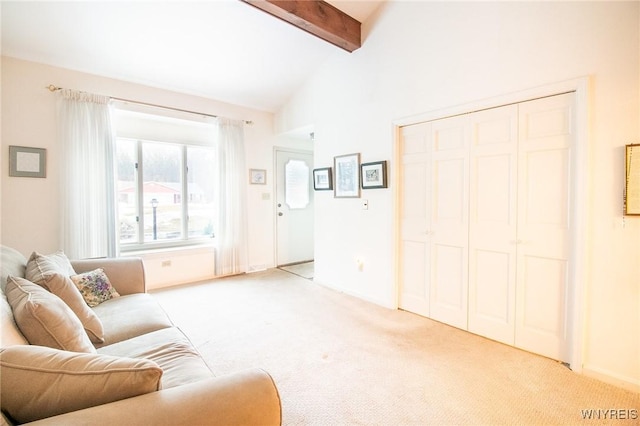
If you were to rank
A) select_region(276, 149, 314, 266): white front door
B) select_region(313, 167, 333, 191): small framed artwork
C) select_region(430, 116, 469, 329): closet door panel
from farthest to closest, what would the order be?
select_region(276, 149, 314, 266): white front door
select_region(313, 167, 333, 191): small framed artwork
select_region(430, 116, 469, 329): closet door panel

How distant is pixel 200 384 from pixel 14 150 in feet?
12.2

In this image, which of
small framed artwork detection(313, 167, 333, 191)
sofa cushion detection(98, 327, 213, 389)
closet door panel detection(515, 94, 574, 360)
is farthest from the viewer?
small framed artwork detection(313, 167, 333, 191)

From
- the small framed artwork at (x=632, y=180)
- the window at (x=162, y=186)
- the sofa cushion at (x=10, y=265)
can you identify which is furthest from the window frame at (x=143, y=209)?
the small framed artwork at (x=632, y=180)

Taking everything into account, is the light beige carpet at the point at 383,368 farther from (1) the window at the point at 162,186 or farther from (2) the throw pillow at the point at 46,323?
(1) the window at the point at 162,186

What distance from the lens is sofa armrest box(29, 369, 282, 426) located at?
0.77 m

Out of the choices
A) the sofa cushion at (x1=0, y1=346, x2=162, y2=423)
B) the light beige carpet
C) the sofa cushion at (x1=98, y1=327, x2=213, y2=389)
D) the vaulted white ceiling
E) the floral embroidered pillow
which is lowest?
the light beige carpet

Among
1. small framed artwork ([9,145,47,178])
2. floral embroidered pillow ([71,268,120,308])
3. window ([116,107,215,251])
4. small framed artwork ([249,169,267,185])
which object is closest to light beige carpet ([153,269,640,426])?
floral embroidered pillow ([71,268,120,308])

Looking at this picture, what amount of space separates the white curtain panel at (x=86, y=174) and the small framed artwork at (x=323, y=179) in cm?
253

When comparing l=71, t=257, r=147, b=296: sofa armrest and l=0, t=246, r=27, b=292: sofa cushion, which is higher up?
l=0, t=246, r=27, b=292: sofa cushion

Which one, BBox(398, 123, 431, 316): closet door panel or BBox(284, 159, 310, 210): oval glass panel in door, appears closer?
BBox(398, 123, 431, 316): closet door panel

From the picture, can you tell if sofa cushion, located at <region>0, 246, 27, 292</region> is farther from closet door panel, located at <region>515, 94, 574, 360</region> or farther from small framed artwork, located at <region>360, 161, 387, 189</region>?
closet door panel, located at <region>515, 94, 574, 360</region>

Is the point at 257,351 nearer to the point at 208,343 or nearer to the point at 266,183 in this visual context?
the point at 208,343

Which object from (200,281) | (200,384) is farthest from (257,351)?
(200,281)

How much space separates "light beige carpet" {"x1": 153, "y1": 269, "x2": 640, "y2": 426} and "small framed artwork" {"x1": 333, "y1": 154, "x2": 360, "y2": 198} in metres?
1.34
